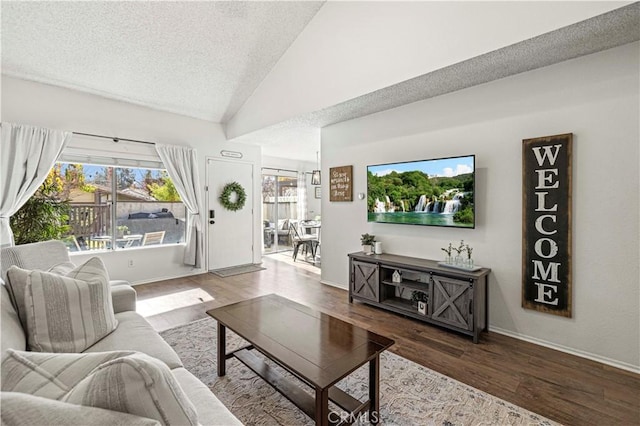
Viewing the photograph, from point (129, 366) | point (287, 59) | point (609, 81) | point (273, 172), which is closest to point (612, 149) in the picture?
point (609, 81)

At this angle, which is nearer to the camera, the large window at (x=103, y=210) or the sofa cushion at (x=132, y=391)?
the sofa cushion at (x=132, y=391)

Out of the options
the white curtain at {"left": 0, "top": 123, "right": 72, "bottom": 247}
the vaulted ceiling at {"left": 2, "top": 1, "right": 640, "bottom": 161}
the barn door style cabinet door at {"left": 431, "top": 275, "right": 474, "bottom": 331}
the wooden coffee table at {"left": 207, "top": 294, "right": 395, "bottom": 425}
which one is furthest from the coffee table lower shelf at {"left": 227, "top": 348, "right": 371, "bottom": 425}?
the white curtain at {"left": 0, "top": 123, "right": 72, "bottom": 247}

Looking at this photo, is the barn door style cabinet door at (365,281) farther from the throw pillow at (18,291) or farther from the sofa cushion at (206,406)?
the throw pillow at (18,291)

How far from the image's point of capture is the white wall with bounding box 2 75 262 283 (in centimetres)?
370

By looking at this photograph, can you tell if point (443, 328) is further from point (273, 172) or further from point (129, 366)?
point (273, 172)

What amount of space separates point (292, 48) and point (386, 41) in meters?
1.54

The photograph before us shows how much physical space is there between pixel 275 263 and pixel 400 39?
472 cm

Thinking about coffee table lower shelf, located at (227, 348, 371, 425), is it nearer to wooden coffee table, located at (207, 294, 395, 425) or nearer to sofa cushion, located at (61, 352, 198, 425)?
wooden coffee table, located at (207, 294, 395, 425)

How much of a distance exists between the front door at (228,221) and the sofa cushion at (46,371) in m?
4.80

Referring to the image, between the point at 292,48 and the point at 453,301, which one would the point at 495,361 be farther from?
the point at 292,48

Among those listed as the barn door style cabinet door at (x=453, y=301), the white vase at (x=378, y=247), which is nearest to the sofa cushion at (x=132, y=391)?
the barn door style cabinet door at (x=453, y=301)

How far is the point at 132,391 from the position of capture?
2.28 ft

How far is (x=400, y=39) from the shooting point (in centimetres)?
286

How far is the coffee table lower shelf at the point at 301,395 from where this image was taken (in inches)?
66.2
